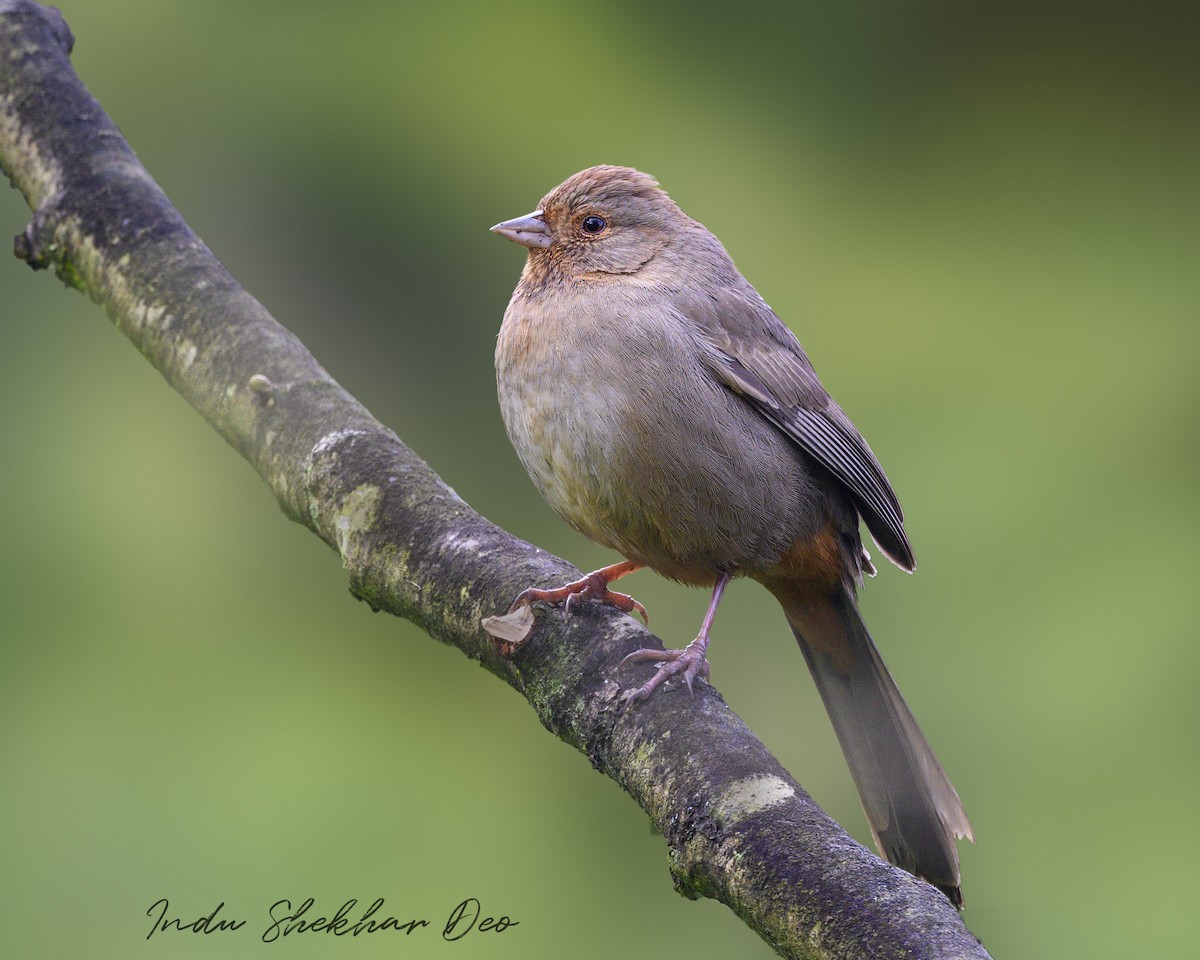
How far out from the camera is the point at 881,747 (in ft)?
12.0

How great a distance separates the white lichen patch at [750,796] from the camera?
231 centimetres

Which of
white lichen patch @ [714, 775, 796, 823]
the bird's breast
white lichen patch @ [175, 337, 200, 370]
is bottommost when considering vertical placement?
white lichen patch @ [714, 775, 796, 823]

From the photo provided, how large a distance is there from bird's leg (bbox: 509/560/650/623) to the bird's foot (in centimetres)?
24

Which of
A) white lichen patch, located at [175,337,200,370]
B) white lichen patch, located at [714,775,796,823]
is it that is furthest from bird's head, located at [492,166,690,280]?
white lichen patch, located at [714,775,796,823]

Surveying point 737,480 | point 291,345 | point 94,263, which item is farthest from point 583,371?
point 94,263

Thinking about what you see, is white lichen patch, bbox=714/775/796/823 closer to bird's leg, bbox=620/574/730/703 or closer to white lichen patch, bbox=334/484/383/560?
bird's leg, bbox=620/574/730/703

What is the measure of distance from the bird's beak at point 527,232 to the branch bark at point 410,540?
0.77 m

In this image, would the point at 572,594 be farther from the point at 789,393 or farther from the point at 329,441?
the point at 789,393

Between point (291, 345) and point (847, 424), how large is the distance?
5.80ft

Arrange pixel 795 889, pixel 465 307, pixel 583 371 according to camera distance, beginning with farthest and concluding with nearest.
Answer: pixel 465 307 < pixel 583 371 < pixel 795 889

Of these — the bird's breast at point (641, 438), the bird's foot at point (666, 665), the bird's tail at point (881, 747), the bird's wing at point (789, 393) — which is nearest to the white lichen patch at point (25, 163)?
the bird's breast at point (641, 438)

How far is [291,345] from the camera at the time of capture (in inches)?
140

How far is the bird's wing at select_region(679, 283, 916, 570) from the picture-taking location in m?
3.68

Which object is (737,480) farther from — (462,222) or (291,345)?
(462,222)
